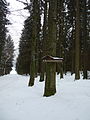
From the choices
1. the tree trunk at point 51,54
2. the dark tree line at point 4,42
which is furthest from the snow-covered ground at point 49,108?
the dark tree line at point 4,42

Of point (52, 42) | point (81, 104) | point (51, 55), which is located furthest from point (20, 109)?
point (52, 42)

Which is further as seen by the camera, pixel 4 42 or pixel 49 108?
pixel 4 42

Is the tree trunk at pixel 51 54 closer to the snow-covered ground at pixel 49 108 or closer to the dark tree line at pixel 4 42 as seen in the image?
the snow-covered ground at pixel 49 108

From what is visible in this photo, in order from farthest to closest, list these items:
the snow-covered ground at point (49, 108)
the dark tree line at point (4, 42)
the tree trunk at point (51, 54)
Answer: the dark tree line at point (4, 42) → the tree trunk at point (51, 54) → the snow-covered ground at point (49, 108)

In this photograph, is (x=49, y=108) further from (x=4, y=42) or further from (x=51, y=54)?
(x=4, y=42)

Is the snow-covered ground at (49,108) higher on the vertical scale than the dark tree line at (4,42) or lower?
lower

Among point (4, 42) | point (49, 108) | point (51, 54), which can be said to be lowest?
point (49, 108)

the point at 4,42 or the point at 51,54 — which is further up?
the point at 4,42

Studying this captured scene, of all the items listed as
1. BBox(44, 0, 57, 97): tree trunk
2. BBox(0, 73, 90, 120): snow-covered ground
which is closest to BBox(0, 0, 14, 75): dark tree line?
BBox(44, 0, 57, 97): tree trunk

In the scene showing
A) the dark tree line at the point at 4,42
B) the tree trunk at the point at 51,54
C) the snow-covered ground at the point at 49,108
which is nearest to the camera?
the snow-covered ground at the point at 49,108

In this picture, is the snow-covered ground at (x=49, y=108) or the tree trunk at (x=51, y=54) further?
the tree trunk at (x=51, y=54)

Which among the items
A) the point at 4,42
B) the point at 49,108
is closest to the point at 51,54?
the point at 49,108

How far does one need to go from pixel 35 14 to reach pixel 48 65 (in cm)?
607

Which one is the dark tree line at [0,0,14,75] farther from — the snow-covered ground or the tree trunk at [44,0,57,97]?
the snow-covered ground
